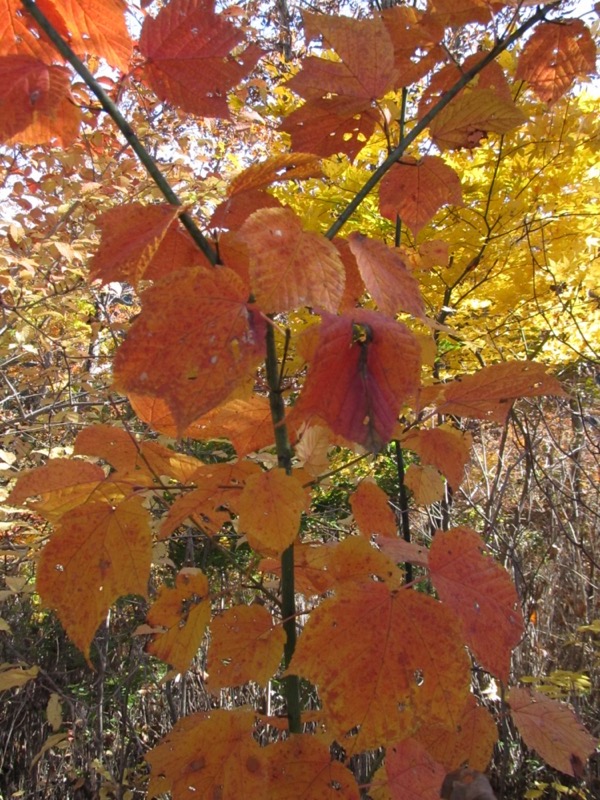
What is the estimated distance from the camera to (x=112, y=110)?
0.53m

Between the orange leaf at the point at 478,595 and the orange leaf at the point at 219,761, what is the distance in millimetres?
288

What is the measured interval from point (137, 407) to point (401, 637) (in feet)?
1.21

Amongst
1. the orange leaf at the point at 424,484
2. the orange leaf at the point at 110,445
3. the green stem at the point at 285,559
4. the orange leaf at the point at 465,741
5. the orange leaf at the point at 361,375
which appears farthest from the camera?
the orange leaf at the point at 424,484

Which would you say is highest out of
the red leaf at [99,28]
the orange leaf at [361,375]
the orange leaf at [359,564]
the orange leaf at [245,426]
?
the red leaf at [99,28]

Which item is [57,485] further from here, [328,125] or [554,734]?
[554,734]

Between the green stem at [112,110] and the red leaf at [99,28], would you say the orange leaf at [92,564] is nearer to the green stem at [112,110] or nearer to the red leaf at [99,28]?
the green stem at [112,110]

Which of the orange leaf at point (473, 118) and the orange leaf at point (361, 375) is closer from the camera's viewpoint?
the orange leaf at point (361, 375)

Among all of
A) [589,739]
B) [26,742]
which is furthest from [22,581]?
[589,739]

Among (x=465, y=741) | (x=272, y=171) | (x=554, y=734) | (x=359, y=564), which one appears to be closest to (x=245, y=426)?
(x=359, y=564)

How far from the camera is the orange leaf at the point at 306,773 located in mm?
667

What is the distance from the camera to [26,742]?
2447 mm

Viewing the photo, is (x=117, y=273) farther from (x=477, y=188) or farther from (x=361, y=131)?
(x=477, y=188)

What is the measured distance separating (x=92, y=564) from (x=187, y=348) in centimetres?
30

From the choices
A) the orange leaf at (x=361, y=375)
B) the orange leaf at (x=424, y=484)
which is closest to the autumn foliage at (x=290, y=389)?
the orange leaf at (x=361, y=375)
